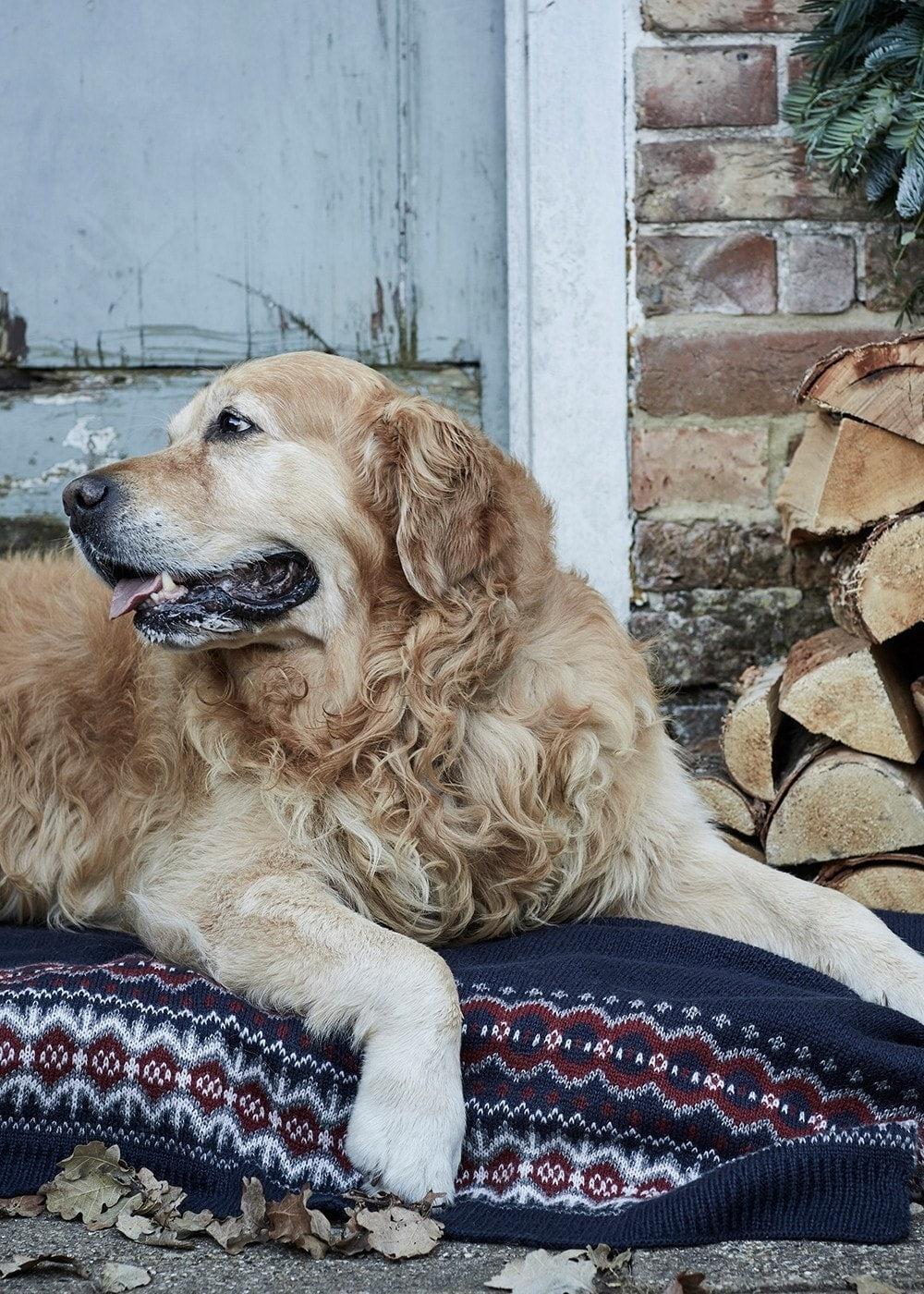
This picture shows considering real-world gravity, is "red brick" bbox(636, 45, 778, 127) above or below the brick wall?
above

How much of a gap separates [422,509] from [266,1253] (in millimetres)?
1188

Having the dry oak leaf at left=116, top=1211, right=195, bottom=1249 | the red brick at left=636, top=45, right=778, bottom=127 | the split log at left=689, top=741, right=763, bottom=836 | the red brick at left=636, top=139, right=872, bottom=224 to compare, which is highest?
the red brick at left=636, top=45, right=778, bottom=127

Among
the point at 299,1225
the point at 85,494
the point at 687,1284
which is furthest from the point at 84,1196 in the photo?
the point at 85,494

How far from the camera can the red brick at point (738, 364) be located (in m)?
3.24

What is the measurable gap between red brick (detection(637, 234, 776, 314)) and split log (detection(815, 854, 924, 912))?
144cm

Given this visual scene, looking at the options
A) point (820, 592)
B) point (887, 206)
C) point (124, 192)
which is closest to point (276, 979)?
point (820, 592)

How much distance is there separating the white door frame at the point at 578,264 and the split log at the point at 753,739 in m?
0.63

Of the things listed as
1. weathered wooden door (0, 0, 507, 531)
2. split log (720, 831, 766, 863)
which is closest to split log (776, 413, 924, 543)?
split log (720, 831, 766, 863)

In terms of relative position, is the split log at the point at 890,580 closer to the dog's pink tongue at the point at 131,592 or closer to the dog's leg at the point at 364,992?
the dog's leg at the point at 364,992

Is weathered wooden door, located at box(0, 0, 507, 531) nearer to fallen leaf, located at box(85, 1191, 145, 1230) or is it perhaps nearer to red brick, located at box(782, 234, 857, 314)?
red brick, located at box(782, 234, 857, 314)

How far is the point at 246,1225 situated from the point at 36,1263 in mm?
247

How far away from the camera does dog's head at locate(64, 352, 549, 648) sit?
7.04ft

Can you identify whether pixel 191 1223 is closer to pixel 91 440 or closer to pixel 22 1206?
pixel 22 1206

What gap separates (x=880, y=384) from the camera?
2609mm
